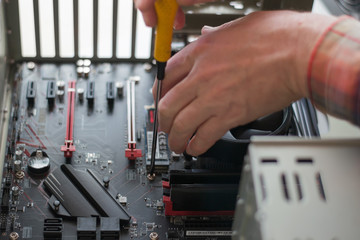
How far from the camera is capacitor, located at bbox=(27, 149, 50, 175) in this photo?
171 cm

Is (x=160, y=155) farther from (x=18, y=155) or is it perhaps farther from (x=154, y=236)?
(x=18, y=155)

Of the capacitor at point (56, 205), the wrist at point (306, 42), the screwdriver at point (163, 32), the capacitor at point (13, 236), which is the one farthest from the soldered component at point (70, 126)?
the wrist at point (306, 42)

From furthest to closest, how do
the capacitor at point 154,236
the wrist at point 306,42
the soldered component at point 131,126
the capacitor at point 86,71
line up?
the capacitor at point 86,71, the soldered component at point 131,126, the capacitor at point 154,236, the wrist at point 306,42

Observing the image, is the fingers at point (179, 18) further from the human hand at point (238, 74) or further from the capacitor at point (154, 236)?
the capacitor at point (154, 236)

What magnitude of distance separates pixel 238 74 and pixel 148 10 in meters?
0.28

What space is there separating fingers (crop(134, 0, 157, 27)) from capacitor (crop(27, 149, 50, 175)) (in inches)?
24.8

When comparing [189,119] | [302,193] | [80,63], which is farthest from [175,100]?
[80,63]

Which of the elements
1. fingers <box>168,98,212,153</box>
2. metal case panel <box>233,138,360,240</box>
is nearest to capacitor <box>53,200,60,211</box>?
fingers <box>168,98,212,153</box>

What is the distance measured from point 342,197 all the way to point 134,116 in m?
1.12

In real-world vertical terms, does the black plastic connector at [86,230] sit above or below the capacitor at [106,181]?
below

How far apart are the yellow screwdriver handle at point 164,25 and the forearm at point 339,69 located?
1.40ft

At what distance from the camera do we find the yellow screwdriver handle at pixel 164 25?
52.0 inches

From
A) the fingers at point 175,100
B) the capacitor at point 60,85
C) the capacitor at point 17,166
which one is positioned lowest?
the capacitor at point 17,166

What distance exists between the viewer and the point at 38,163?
1728mm
